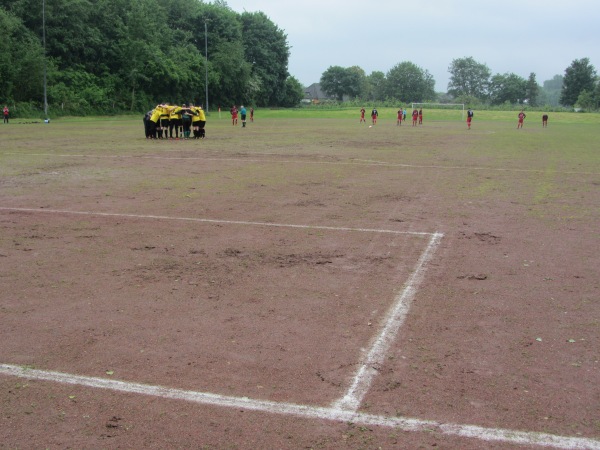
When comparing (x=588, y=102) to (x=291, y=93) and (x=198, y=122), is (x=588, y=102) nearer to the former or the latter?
(x=291, y=93)

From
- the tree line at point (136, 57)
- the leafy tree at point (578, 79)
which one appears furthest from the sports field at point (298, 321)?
the leafy tree at point (578, 79)

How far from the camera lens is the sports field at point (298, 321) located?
4.30 m

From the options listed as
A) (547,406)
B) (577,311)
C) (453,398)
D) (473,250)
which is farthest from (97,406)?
Answer: (473,250)

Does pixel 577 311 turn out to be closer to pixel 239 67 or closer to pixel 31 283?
pixel 31 283

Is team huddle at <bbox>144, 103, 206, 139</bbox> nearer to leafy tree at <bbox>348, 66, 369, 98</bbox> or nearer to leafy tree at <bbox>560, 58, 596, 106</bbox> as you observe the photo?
leafy tree at <bbox>560, 58, 596, 106</bbox>

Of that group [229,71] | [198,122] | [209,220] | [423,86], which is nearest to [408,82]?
[423,86]

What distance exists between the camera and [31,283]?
24.6ft

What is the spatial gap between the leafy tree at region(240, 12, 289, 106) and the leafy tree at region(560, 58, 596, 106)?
69689mm

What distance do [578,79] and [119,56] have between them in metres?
108

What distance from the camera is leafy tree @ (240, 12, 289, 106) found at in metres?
114

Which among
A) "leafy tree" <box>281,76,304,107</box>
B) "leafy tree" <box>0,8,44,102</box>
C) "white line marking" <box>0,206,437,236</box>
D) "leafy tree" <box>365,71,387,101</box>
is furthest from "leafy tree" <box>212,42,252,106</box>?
"leafy tree" <box>365,71,387,101</box>

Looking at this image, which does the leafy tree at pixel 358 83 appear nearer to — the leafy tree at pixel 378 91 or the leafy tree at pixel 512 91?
the leafy tree at pixel 378 91

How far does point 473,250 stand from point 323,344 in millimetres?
4301

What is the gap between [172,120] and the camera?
32.1 metres
